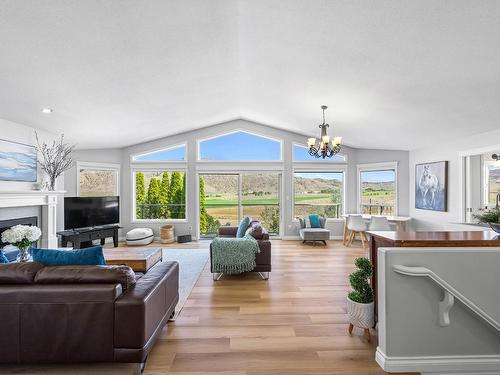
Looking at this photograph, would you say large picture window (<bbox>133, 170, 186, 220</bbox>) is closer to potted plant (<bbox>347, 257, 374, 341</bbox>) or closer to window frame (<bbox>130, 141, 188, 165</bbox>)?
window frame (<bbox>130, 141, 188, 165</bbox>)

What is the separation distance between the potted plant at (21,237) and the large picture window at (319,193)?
5798mm

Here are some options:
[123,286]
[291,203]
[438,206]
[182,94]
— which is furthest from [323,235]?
[123,286]

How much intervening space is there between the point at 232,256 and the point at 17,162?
408cm

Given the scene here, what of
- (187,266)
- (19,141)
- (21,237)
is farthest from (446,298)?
(19,141)

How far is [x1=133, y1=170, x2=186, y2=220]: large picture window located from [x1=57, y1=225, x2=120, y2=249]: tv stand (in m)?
1.14

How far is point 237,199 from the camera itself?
24.9 feet

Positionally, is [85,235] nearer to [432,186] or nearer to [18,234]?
[18,234]

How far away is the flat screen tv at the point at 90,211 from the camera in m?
5.79

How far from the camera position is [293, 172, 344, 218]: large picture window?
761 centimetres

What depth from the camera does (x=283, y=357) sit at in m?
2.27

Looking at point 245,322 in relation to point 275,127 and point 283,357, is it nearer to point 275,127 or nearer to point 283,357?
point 283,357

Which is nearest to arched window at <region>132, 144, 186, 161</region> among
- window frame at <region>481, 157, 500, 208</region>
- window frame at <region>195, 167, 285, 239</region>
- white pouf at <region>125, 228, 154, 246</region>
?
window frame at <region>195, 167, 285, 239</region>

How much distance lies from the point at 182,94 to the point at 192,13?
6.59ft

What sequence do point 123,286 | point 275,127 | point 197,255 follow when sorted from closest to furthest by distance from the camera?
point 123,286
point 197,255
point 275,127
